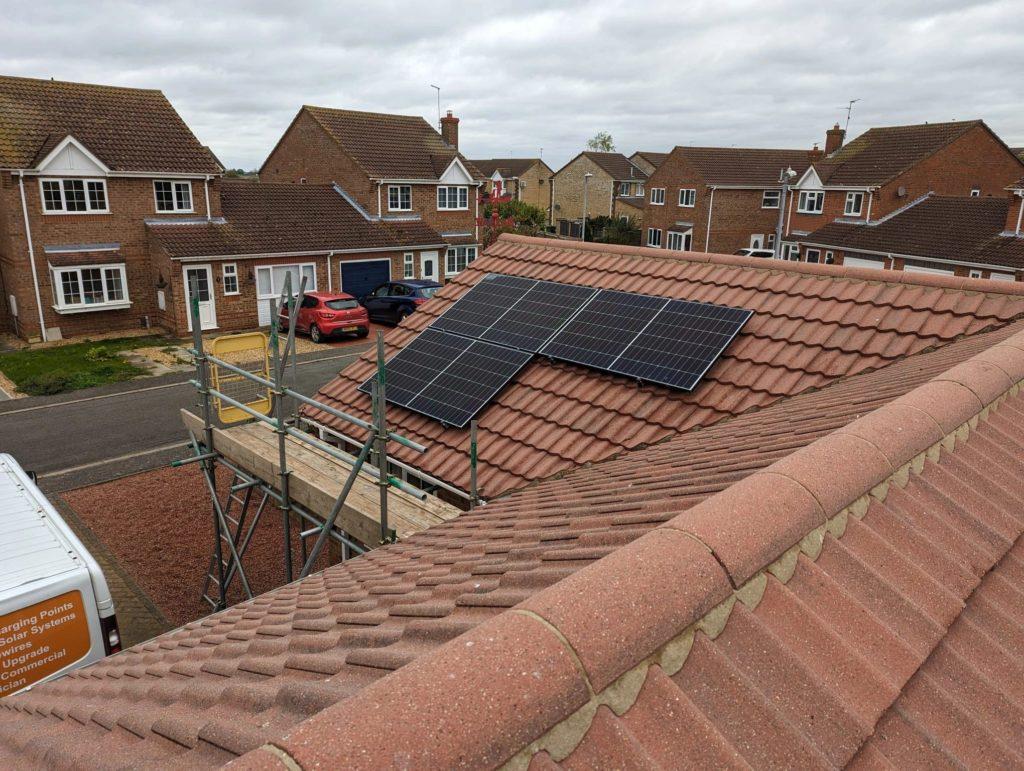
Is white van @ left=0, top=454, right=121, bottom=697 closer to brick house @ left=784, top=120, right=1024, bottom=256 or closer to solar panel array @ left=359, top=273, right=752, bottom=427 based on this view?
solar panel array @ left=359, top=273, right=752, bottom=427

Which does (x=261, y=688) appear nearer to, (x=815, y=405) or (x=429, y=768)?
(x=429, y=768)

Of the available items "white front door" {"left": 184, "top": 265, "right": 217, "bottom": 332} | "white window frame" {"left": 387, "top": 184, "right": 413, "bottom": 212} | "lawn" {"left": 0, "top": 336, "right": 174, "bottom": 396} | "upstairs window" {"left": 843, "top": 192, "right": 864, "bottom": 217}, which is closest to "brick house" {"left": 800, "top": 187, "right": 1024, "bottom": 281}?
"upstairs window" {"left": 843, "top": 192, "right": 864, "bottom": 217}

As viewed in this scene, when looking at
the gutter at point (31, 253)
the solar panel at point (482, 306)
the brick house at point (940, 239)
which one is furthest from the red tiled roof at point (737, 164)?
the solar panel at point (482, 306)

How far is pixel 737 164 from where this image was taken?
51562 mm

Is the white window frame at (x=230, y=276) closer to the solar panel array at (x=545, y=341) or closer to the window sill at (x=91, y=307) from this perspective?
the window sill at (x=91, y=307)

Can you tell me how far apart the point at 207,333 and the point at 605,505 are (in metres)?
27.7

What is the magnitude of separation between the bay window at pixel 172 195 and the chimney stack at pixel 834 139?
146 feet

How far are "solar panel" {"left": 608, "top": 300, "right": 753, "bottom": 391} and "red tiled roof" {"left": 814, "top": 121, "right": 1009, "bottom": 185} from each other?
123 ft

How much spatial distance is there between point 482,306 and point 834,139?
166 ft

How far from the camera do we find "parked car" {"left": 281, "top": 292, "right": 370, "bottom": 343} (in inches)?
1057

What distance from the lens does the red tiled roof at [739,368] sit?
6.97 metres

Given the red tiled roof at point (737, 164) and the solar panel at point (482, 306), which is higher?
the red tiled roof at point (737, 164)

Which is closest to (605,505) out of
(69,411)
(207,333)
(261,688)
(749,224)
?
(261,688)

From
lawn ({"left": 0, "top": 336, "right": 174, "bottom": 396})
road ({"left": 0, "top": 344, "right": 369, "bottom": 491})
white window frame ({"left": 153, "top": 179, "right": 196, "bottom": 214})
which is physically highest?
white window frame ({"left": 153, "top": 179, "right": 196, "bottom": 214})
